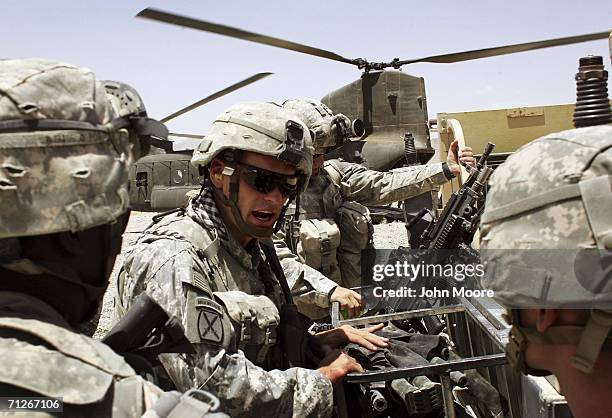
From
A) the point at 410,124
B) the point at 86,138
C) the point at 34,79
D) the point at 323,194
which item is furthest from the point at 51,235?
the point at 410,124

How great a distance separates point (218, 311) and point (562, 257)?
143 centimetres

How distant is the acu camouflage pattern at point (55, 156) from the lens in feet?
4.62

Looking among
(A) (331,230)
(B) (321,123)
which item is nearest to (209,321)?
(A) (331,230)

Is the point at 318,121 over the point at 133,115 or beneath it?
beneath

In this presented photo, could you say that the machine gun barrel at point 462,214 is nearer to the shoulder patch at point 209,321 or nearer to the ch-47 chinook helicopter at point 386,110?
the shoulder patch at point 209,321

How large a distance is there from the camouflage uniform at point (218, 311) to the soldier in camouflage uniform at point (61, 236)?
39.2 inches

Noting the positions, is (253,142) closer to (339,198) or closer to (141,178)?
→ (339,198)

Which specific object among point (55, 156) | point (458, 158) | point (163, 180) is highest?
point (55, 156)

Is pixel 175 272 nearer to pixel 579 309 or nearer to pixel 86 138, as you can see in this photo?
pixel 86 138

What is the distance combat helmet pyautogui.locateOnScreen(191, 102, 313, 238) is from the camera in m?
3.20

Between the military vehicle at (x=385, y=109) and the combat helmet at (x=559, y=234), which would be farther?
the military vehicle at (x=385, y=109)

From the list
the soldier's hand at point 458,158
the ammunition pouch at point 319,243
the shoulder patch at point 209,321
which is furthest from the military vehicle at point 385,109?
the shoulder patch at point 209,321

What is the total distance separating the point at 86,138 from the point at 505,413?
6.62 ft

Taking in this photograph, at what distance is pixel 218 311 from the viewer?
2.60 meters
